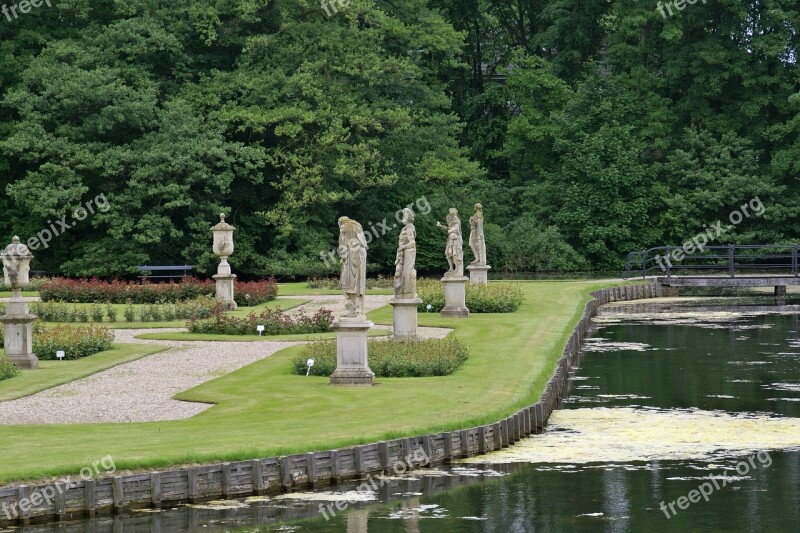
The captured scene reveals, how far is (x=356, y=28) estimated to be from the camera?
66.9 meters

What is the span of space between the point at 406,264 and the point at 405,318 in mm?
1449

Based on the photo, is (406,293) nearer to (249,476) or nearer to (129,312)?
(249,476)

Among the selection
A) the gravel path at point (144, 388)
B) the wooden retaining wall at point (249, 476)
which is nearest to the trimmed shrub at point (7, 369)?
the gravel path at point (144, 388)

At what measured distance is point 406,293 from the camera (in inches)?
1334

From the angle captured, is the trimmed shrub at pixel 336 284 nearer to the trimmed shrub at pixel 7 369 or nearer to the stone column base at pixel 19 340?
the stone column base at pixel 19 340

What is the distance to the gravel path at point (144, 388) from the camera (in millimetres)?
25375

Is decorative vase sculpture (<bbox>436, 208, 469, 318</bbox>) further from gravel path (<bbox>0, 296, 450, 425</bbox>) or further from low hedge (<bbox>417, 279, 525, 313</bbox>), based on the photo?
gravel path (<bbox>0, 296, 450, 425</bbox>)

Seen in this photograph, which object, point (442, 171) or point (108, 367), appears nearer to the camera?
point (108, 367)

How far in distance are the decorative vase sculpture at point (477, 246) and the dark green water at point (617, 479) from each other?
48.5ft

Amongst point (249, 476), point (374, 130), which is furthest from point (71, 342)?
point (374, 130)

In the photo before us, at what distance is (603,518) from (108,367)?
15.8 metres

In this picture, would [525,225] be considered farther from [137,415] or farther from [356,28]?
[137,415]

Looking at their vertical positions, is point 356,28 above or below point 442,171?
above

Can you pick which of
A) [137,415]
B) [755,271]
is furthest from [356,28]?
[137,415]
